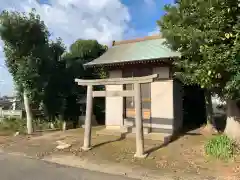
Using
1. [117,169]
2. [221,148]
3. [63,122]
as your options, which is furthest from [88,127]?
[63,122]

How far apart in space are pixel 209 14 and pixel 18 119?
44.5 ft

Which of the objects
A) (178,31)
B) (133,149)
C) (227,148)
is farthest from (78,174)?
(178,31)

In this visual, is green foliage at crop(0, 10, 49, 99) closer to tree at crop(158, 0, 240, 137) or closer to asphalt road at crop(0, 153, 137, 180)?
asphalt road at crop(0, 153, 137, 180)

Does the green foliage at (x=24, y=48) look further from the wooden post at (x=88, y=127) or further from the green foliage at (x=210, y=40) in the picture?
the green foliage at (x=210, y=40)

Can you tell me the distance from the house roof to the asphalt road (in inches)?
223

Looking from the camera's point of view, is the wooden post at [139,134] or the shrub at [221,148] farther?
the wooden post at [139,134]

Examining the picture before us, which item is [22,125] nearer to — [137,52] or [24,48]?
[24,48]

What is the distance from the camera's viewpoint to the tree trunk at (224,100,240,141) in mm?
9992

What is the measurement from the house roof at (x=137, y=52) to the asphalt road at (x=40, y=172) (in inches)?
223

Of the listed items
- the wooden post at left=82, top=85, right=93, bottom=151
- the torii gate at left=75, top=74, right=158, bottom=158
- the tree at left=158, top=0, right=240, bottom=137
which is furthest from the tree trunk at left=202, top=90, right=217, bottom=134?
the wooden post at left=82, top=85, right=93, bottom=151

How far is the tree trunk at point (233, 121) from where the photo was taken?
9992mm

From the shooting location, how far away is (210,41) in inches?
311

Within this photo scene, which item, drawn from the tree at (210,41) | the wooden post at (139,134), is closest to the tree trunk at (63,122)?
the wooden post at (139,134)

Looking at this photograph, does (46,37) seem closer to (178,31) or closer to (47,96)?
(47,96)
